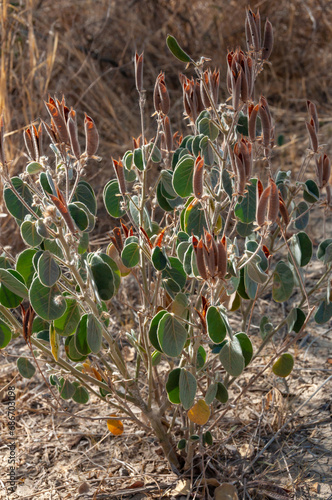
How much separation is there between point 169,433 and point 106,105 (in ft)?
8.24

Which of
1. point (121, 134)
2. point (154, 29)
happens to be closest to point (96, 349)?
point (121, 134)

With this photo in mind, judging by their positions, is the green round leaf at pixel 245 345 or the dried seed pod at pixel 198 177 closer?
the dried seed pod at pixel 198 177

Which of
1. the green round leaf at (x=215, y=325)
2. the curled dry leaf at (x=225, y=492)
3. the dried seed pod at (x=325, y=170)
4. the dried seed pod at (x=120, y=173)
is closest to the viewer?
the green round leaf at (x=215, y=325)

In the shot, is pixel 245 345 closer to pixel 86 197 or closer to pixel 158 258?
pixel 158 258

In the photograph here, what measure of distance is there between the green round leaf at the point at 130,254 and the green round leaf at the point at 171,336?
0.59 feet

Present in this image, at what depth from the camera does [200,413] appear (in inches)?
51.9

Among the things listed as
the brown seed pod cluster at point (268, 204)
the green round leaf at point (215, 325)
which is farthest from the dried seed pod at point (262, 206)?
the green round leaf at point (215, 325)

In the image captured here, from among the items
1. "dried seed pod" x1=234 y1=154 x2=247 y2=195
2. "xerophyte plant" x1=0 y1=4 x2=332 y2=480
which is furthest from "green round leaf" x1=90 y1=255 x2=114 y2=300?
"dried seed pod" x1=234 y1=154 x2=247 y2=195

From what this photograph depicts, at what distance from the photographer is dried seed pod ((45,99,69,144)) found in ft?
3.51

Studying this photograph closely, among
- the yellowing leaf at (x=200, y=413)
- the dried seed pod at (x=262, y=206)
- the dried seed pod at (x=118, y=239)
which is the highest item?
the dried seed pod at (x=262, y=206)

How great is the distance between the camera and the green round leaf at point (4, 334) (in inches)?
49.0

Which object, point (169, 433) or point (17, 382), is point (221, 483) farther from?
point (17, 382)

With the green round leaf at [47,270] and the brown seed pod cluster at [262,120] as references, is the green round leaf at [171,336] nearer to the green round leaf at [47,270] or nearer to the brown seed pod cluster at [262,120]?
the green round leaf at [47,270]

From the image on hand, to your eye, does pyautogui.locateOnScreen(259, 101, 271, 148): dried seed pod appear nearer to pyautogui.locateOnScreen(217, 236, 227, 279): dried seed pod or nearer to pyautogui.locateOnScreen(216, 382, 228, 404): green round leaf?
pyautogui.locateOnScreen(217, 236, 227, 279): dried seed pod
